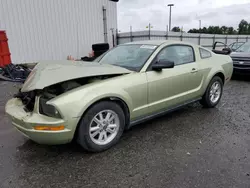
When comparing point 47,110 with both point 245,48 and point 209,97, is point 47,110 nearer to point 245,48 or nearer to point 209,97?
point 209,97

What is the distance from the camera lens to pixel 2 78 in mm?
7453

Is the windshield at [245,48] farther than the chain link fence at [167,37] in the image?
No

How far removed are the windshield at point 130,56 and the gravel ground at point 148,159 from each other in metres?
1.16

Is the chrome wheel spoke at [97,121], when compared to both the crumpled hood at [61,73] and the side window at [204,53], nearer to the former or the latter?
the crumpled hood at [61,73]

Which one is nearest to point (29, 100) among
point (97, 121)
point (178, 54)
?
point (97, 121)

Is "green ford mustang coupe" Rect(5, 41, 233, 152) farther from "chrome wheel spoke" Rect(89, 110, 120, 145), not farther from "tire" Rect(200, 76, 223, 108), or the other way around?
"tire" Rect(200, 76, 223, 108)

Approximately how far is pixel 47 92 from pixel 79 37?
996 centimetres

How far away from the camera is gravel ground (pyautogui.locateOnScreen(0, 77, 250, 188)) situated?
7.69ft

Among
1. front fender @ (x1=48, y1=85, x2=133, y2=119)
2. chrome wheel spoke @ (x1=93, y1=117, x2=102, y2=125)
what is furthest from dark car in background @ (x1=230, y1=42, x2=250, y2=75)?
chrome wheel spoke @ (x1=93, y1=117, x2=102, y2=125)

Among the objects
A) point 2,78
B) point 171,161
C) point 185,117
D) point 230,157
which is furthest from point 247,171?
point 2,78

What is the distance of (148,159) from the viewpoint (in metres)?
2.76

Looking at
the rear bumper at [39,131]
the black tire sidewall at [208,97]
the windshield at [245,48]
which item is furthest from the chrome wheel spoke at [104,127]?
the windshield at [245,48]

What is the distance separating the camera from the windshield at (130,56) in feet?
11.3

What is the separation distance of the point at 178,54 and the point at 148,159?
2.18 m
